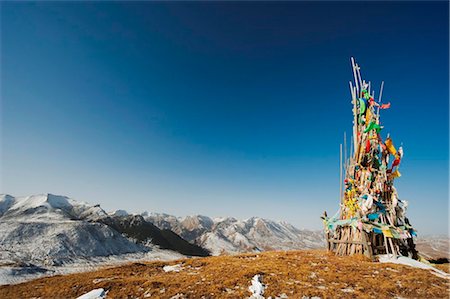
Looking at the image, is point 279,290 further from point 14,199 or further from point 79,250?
point 14,199

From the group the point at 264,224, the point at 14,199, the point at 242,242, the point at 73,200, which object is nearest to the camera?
the point at 14,199

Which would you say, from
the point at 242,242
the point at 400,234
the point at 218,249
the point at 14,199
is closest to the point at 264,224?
the point at 242,242

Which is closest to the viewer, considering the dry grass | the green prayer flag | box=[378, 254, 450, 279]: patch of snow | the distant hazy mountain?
the dry grass

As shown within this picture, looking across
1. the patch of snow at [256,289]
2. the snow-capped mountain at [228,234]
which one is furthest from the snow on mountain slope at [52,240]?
the snow-capped mountain at [228,234]

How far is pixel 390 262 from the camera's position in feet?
46.7

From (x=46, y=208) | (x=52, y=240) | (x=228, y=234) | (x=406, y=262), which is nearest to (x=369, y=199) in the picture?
(x=406, y=262)

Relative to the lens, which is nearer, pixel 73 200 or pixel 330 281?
pixel 330 281

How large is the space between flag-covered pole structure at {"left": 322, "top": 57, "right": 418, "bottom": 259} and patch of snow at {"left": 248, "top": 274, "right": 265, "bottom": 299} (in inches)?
367

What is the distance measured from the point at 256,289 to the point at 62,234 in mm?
40143

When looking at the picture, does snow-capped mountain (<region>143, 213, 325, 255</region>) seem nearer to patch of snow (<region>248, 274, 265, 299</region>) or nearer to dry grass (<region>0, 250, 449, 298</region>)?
dry grass (<region>0, 250, 449, 298</region>)

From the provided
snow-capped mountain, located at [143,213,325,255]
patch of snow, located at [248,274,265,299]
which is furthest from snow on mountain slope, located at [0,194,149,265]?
snow-capped mountain, located at [143,213,325,255]

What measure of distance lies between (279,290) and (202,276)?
4.33 meters

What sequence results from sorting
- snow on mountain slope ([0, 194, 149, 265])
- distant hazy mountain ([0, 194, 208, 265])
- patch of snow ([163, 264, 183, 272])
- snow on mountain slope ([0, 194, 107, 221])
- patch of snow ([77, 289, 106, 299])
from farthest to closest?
1. snow on mountain slope ([0, 194, 107, 221])
2. distant hazy mountain ([0, 194, 208, 265])
3. snow on mountain slope ([0, 194, 149, 265])
4. patch of snow ([163, 264, 183, 272])
5. patch of snow ([77, 289, 106, 299])

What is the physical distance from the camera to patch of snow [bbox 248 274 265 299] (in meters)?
8.98
